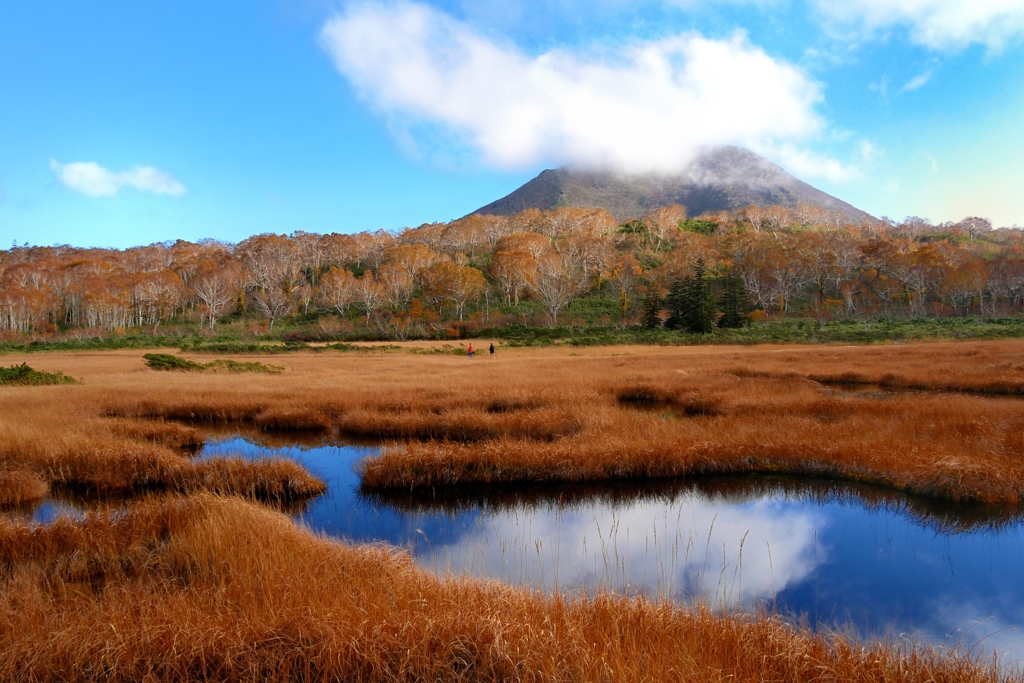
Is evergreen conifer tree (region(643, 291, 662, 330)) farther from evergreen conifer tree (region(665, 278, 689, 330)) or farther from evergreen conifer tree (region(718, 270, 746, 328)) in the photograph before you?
evergreen conifer tree (region(718, 270, 746, 328))

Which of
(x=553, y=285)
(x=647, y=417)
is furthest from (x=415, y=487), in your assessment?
(x=553, y=285)

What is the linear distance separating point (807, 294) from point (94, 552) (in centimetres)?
8953

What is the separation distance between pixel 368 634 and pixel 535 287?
232 ft

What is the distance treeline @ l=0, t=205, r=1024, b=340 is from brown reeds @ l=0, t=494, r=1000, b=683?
51.8 meters

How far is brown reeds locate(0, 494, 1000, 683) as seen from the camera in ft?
13.1

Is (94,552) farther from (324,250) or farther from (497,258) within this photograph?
(324,250)

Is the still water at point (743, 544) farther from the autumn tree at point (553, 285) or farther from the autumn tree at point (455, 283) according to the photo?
the autumn tree at point (455, 283)

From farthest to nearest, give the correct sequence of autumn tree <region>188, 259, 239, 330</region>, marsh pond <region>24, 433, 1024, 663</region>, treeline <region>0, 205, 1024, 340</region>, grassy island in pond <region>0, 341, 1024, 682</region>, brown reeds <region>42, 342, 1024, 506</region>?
autumn tree <region>188, 259, 239, 330</region>, treeline <region>0, 205, 1024, 340</region>, brown reeds <region>42, 342, 1024, 506</region>, marsh pond <region>24, 433, 1024, 663</region>, grassy island in pond <region>0, 341, 1024, 682</region>

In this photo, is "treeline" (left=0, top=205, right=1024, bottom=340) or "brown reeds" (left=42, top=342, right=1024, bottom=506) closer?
"brown reeds" (left=42, top=342, right=1024, bottom=506)

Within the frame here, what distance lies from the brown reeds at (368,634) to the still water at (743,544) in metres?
0.73

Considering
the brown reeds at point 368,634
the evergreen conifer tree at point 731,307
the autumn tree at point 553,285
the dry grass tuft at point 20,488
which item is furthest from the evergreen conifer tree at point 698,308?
the brown reeds at point 368,634

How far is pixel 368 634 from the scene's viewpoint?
4422 mm

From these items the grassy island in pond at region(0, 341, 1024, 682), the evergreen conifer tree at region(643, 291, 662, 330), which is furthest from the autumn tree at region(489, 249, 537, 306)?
the grassy island in pond at region(0, 341, 1024, 682)

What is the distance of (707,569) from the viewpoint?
287 inches
